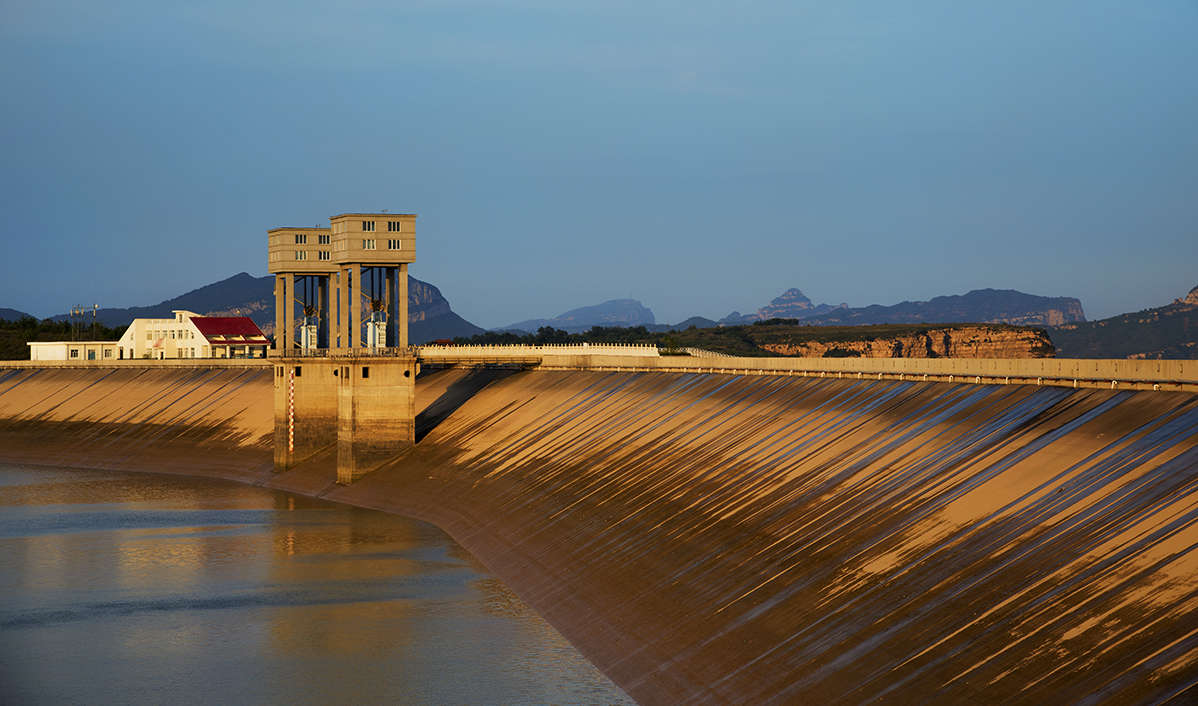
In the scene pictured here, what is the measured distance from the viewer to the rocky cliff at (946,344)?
6703 inches

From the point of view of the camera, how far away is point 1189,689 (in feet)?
61.8

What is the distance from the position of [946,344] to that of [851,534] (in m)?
157

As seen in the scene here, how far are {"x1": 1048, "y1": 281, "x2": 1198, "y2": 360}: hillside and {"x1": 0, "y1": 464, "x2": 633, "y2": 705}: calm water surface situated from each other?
329 ft

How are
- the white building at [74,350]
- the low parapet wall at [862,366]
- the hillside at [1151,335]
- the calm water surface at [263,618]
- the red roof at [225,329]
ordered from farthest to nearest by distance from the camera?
the white building at [74,350] < the red roof at [225,329] < the hillside at [1151,335] < the low parapet wall at [862,366] < the calm water surface at [263,618]

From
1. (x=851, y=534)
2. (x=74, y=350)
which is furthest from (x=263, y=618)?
(x=74, y=350)

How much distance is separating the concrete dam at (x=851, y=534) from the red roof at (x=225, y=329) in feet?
272

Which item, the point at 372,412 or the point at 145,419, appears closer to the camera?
the point at 372,412

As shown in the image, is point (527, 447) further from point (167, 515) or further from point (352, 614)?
point (352, 614)

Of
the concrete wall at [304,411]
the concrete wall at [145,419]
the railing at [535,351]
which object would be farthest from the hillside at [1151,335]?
the concrete wall at [145,419]

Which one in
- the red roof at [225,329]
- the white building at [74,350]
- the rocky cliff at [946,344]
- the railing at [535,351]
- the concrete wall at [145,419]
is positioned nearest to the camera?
the concrete wall at [145,419]

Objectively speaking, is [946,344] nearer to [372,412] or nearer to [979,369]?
[372,412]

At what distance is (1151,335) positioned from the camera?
14412cm

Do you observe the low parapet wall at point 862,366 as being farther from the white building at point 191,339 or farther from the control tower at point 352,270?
the white building at point 191,339

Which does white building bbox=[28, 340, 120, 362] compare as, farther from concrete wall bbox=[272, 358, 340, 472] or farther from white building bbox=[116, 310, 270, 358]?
concrete wall bbox=[272, 358, 340, 472]
